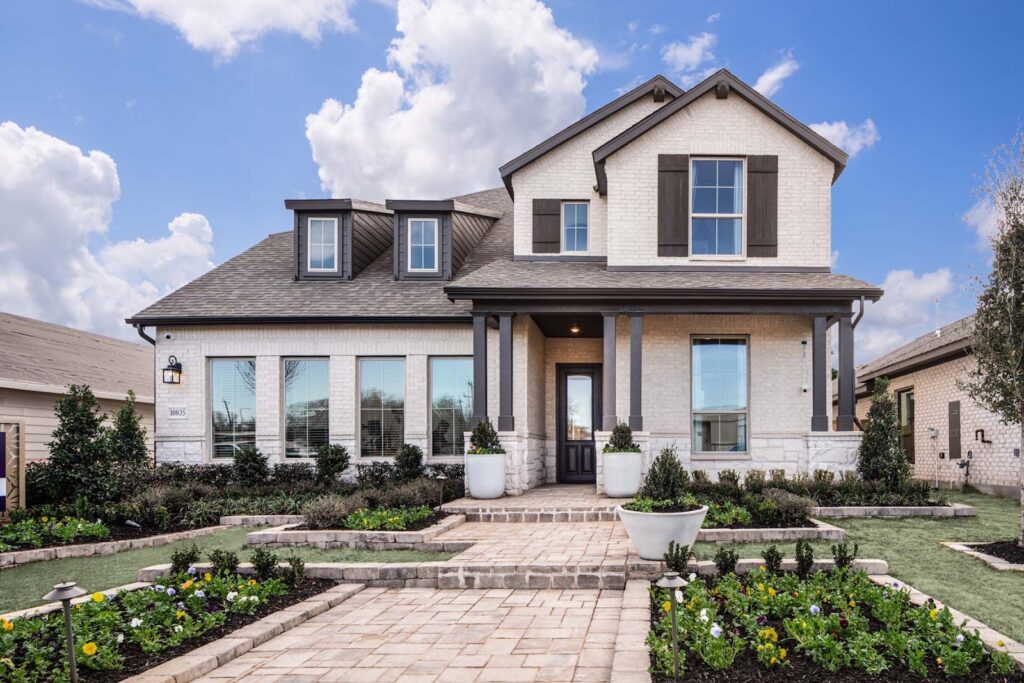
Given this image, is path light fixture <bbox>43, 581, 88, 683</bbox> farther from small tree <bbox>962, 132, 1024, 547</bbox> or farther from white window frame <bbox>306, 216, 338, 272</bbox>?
white window frame <bbox>306, 216, 338, 272</bbox>

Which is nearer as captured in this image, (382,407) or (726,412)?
(726,412)

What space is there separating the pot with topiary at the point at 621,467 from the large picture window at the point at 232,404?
280 inches

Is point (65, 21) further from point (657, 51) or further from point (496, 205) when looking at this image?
point (657, 51)

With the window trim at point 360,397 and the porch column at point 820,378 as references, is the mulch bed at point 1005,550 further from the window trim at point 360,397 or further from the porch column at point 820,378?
the window trim at point 360,397

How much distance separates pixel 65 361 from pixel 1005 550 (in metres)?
17.8

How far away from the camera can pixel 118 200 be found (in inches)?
571

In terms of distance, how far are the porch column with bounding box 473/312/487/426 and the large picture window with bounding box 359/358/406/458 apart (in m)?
2.44

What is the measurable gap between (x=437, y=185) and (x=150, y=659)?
697 inches

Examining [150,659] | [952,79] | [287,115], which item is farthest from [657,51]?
[150,659]

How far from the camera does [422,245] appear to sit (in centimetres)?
1473

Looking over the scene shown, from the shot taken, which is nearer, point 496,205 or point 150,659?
point 150,659

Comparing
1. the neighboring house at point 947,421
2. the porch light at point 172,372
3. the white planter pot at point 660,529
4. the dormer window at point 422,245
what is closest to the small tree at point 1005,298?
the white planter pot at point 660,529

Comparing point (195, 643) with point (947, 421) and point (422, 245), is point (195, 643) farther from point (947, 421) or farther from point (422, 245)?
point (947, 421)

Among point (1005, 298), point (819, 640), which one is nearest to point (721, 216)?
point (1005, 298)
